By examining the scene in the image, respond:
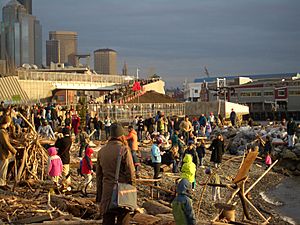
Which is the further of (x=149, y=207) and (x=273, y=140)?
(x=273, y=140)

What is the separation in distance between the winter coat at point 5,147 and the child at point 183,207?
21.8 ft

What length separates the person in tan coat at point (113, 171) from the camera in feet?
22.2

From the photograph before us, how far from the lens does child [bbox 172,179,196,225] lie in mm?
7711

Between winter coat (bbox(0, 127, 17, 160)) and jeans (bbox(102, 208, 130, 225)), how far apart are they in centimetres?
689

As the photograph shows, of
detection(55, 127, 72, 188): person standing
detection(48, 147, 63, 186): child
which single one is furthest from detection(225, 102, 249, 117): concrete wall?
detection(48, 147, 63, 186): child

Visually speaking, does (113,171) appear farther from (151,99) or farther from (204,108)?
(151,99)

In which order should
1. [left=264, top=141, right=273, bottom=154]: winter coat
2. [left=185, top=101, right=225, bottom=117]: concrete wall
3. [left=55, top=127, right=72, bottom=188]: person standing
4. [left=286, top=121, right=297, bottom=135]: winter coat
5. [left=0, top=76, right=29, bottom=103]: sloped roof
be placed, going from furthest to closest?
1. [left=0, top=76, right=29, bottom=103]: sloped roof
2. [left=185, top=101, right=225, bottom=117]: concrete wall
3. [left=286, top=121, right=297, bottom=135]: winter coat
4. [left=264, top=141, right=273, bottom=154]: winter coat
5. [left=55, top=127, right=72, bottom=188]: person standing

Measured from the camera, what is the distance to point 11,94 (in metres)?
54.8

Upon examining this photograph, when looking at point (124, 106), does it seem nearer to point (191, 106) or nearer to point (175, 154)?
point (191, 106)

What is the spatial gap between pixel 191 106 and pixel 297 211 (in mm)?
29575

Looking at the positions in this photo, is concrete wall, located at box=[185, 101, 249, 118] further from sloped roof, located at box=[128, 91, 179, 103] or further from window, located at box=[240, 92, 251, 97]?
window, located at box=[240, 92, 251, 97]

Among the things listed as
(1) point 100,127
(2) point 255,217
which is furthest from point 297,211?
(1) point 100,127

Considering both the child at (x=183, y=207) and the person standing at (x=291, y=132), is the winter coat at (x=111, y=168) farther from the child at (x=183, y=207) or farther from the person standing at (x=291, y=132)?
the person standing at (x=291, y=132)

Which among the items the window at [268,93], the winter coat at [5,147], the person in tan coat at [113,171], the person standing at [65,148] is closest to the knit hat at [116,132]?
the person in tan coat at [113,171]
